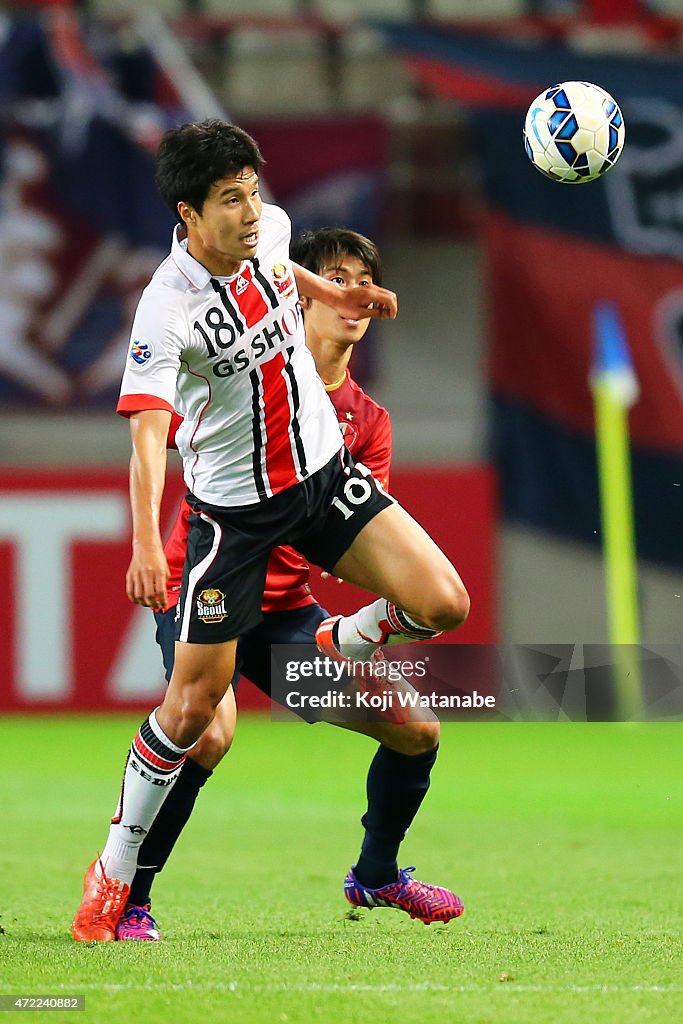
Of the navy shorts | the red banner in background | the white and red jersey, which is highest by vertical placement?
the white and red jersey

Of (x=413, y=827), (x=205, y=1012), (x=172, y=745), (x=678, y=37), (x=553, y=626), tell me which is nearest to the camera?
(x=205, y=1012)

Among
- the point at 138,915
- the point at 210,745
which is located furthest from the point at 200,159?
the point at 138,915

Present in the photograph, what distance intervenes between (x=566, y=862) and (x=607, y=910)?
1.23 metres

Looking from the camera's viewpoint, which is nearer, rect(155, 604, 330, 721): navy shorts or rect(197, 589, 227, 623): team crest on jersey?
rect(197, 589, 227, 623): team crest on jersey

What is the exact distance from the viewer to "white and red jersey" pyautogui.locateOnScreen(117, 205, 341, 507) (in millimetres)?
4742

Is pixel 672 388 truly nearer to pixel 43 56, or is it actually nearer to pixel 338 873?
pixel 43 56

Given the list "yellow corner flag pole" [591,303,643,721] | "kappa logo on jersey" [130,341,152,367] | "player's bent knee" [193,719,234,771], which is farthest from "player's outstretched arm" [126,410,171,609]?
"yellow corner flag pole" [591,303,643,721]

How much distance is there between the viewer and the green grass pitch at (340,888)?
3855mm

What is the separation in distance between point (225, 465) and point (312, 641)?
700 millimetres

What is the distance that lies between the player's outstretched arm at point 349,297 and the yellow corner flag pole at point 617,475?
658 cm

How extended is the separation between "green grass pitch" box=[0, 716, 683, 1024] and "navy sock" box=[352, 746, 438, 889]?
0.60 ft

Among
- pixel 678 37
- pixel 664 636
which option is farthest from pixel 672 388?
pixel 678 37

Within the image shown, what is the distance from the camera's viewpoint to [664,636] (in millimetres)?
13586

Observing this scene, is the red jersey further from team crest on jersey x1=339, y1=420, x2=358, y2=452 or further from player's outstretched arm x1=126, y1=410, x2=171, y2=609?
player's outstretched arm x1=126, y1=410, x2=171, y2=609
